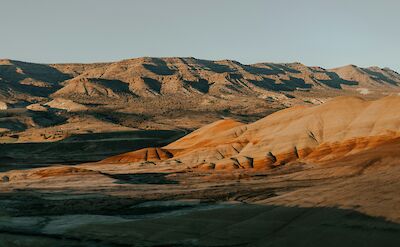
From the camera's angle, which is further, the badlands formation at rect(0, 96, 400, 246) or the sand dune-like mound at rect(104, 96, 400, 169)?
the sand dune-like mound at rect(104, 96, 400, 169)

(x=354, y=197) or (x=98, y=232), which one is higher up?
(x=354, y=197)

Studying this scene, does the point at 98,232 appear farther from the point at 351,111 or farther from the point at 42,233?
the point at 351,111

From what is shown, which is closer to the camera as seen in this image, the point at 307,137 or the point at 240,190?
the point at 240,190

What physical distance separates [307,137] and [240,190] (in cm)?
3136

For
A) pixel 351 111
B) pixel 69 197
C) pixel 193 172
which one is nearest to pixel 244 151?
pixel 193 172

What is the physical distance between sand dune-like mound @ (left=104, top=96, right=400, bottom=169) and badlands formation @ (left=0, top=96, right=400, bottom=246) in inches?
8.9

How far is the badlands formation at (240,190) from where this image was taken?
38094 millimetres

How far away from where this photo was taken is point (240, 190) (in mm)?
63094

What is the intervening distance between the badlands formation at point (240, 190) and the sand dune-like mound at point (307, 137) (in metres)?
0.23

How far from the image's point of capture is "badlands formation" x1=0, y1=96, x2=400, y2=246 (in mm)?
38094

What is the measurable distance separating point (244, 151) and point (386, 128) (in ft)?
81.5

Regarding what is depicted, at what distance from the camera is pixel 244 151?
313ft

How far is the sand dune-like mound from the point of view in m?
83.9

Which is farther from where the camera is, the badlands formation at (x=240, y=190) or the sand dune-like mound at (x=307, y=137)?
the sand dune-like mound at (x=307, y=137)
